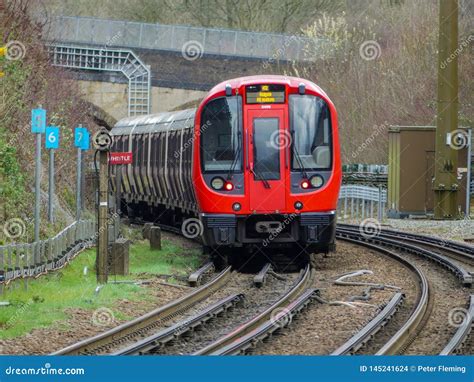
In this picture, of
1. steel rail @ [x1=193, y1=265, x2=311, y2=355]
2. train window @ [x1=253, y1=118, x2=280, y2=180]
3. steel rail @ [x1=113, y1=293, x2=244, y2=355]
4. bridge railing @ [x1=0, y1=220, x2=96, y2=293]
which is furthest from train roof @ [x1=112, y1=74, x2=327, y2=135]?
steel rail @ [x1=113, y1=293, x2=244, y2=355]

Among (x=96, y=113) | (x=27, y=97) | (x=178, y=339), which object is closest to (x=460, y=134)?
(x=27, y=97)

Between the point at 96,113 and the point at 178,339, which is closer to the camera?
the point at 178,339

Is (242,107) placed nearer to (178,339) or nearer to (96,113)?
(178,339)

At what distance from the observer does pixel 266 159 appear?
66.0ft

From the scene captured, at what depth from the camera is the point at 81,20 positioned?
5394 cm

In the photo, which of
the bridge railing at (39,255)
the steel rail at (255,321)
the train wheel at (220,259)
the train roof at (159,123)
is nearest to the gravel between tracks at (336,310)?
the steel rail at (255,321)

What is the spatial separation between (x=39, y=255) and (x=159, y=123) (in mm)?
14075

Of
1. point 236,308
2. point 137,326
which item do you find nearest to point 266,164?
point 236,308

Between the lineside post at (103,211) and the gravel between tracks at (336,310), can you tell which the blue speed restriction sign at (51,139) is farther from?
the gravel between tracks at (336,310)

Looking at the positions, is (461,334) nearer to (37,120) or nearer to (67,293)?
(67,293)

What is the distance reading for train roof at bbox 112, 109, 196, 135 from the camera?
84.4 feet

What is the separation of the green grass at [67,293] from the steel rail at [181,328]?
0.90 meters

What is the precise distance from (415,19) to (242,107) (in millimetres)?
33884

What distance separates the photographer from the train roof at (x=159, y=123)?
84.4 ft
